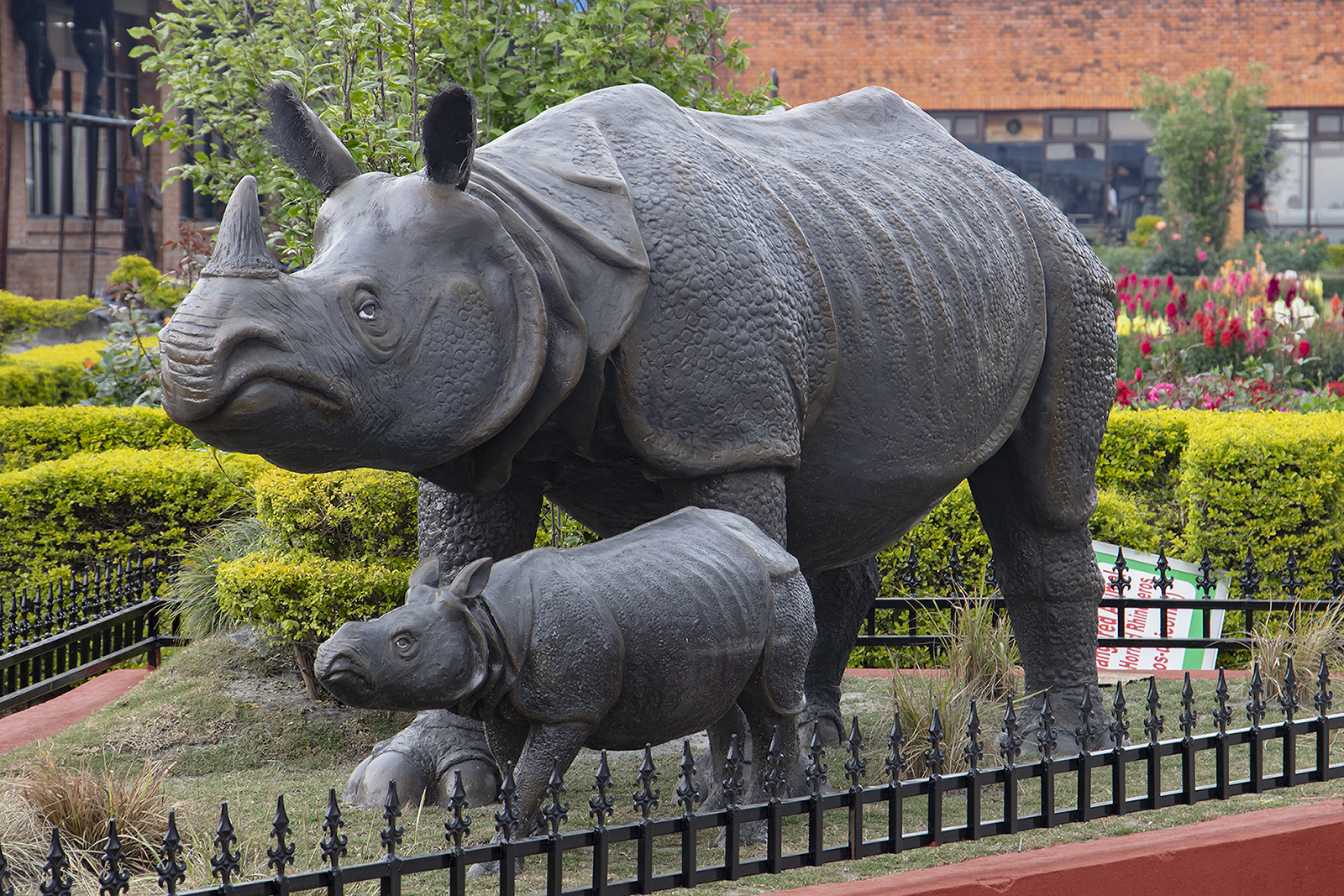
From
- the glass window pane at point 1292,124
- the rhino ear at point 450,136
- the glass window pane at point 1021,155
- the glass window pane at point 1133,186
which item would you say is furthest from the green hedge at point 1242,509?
the glass window pane at point 1292,124

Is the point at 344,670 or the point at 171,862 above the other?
the point at 344,670

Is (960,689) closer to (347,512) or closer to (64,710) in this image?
(347,512)

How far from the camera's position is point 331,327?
2.88 m

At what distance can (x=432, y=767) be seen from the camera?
13.4 ft

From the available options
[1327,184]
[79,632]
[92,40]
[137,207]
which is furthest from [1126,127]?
[79,632]

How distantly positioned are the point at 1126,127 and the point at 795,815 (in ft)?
98.2

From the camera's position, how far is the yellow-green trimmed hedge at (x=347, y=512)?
18.7ft

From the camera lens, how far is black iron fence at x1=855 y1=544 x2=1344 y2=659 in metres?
6.49

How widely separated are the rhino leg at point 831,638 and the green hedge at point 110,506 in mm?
3951

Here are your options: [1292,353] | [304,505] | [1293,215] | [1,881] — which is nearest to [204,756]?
[304,505]

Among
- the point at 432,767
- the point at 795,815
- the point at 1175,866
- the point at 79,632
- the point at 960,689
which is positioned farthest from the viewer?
the point at 79,632

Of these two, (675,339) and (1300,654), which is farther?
(1300,654)

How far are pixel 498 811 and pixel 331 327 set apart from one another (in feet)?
3.72

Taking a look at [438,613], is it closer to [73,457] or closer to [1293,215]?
[73,457]
